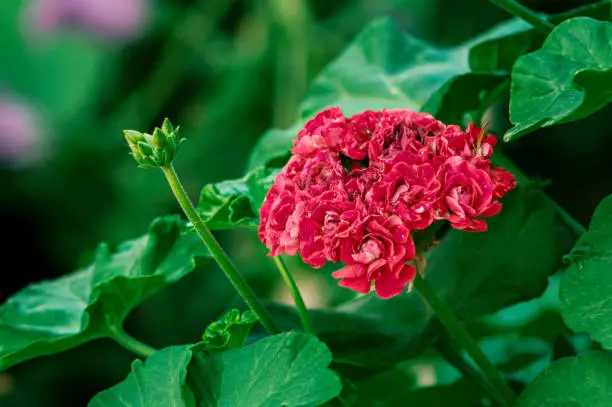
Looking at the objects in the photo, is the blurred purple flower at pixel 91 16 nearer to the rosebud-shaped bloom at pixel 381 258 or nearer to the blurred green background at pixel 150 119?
the blurred green background at pixel 150 119

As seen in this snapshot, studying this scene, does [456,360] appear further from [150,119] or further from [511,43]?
[150,119]

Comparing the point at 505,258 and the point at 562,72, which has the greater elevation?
the point at 562,72

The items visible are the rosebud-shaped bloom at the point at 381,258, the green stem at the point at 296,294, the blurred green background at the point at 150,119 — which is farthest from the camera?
the blurred green background at the point at 150,119

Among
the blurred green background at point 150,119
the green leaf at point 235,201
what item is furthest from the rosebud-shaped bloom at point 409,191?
the blurred green background at point 150,119

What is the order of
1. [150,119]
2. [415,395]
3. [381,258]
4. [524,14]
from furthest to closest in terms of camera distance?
1. [150,119]
2. [415,395]
3. [524,14]
4. [381,258]

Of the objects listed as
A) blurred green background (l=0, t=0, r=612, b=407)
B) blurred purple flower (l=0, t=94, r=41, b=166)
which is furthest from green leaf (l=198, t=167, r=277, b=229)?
blurred purple flower (l=0, t=94, r=41, b=166)

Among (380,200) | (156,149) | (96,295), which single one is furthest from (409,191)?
(96,295)

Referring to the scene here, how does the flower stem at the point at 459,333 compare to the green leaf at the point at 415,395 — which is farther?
the green leaf at the point at 415,395

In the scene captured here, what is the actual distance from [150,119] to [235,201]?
113cm

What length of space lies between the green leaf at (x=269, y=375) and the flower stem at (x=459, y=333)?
0.07m

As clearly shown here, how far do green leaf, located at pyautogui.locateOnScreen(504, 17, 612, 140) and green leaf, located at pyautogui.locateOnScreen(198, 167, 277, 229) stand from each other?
6.1 inches

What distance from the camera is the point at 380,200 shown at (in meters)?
0.44

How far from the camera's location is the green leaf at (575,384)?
0.46m

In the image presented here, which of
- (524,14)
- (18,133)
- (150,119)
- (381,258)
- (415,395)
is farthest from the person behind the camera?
(150,119)
